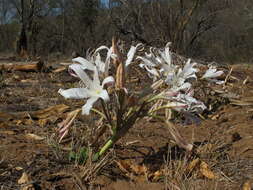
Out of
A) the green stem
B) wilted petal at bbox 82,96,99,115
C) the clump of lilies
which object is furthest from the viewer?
the green stem

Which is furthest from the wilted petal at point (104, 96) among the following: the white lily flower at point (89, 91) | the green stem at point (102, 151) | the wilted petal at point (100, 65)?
the green stem at point (102, 151)

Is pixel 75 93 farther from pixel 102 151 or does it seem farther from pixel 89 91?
pixel 102 151

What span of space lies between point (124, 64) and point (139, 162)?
22.9 inches

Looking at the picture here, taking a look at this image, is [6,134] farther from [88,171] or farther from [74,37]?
[74,37]

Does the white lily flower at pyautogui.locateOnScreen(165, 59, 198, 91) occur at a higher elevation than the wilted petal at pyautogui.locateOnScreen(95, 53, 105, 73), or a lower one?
lower

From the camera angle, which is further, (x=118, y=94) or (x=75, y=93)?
(x=118, y=94)

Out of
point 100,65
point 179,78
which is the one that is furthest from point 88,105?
point 179,78

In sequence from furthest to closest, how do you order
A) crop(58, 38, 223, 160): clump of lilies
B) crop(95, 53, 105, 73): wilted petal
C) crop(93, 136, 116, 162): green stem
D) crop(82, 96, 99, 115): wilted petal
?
crop(93, 136, 116, 162): green stem, crop(95, 53, 105, 73): wilted petal, crop(58, 38, 223, 160): clump of lilies, crop(82, 96, 99, 115): wilted petal

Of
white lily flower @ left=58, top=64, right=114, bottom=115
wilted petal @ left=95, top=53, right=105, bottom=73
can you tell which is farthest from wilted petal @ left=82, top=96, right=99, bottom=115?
wilted petal @ left=95, top=53, right=105, bottom=73

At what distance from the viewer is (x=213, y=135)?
2270mm

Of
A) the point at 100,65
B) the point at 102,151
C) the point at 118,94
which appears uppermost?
the point at 100,65

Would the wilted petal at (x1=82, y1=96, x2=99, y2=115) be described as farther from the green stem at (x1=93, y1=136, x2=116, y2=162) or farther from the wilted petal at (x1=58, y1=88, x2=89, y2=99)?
the green stem at (x1=93, y1=136, x2=116, y2=162)

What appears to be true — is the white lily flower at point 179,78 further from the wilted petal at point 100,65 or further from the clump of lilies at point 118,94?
the wilted petal at point 100,65

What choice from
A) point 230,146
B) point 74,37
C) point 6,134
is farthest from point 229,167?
point 74,37
